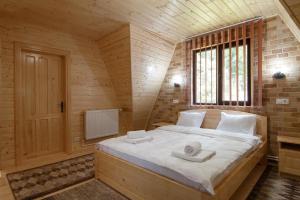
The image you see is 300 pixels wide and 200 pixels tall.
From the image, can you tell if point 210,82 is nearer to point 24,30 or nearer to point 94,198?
point 94,198

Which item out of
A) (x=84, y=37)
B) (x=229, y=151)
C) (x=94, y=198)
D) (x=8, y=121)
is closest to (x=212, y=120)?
(x=229, y=151)

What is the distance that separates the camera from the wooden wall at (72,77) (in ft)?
9.45

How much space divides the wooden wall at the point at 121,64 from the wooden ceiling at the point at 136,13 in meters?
0.21

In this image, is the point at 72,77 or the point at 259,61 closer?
the point at 259,61

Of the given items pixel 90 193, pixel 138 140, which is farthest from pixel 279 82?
pixel 90 193

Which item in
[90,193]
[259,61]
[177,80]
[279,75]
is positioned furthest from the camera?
[177,80]

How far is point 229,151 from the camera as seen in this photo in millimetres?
2084

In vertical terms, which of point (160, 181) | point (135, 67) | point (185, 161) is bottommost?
point (160, 181)

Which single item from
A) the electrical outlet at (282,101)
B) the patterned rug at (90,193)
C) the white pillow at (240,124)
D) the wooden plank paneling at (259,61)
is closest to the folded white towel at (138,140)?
the patterned rug at (90,193)

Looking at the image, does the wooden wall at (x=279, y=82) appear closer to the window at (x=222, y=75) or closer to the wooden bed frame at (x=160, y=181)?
the window at (x=222, y=75)

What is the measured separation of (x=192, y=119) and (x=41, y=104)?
110 inches

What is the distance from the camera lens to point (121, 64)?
11.9 feet

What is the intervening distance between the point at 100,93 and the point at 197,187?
121 inches

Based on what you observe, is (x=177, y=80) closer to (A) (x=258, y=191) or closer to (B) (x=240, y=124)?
(B) (x=240, y=124)
